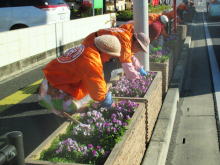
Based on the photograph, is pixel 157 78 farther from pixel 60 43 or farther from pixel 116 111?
pixel 60 43

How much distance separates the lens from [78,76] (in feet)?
10.1

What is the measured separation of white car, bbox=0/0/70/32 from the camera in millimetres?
9969

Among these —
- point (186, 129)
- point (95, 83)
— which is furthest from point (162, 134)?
point (95, 83)

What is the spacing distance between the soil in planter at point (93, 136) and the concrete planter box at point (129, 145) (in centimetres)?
5

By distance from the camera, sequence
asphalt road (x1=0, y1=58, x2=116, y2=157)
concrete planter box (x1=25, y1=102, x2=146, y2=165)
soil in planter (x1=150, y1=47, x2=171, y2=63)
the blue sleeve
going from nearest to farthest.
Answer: concrete planter box (x1=25, y1=102, x2=146, y2=165)
the blue sleeve
asphalt road (x1=0, y1=58, x2=116, y2=157)
soil in planter (x1=150, y1=47, x2=171, y2=63)

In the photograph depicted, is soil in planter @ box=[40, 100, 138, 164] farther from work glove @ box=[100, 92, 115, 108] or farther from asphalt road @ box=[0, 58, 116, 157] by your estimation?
asphalt road @ box=[0, 58, 116, 157]

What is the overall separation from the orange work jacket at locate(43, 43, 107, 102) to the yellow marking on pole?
2.38m

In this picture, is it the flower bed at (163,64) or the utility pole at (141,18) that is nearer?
the utility pole at (141,18)

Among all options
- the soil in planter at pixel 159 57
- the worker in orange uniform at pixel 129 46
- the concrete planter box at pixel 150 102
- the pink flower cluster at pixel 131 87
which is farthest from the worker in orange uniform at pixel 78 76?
the soil in planter at pixel 159 57

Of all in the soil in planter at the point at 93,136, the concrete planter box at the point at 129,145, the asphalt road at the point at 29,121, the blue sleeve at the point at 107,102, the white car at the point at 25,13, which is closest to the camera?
the concrete planter box at the point at 129,145

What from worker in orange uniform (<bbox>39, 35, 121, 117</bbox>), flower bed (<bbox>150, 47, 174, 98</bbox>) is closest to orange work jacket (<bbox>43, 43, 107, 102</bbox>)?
worker in orange uniform (<bbox>39, 35, 121, 117</bbox>)

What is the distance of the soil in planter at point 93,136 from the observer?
8.50 feet

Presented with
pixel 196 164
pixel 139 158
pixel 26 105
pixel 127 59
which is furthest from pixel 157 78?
pixel 26 105

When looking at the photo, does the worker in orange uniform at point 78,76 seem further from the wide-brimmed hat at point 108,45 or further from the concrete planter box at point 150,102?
the concrete planter box at point 150,102
